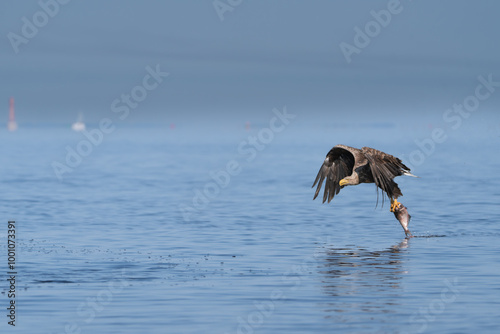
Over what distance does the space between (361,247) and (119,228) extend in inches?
318

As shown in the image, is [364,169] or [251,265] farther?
[364,169]

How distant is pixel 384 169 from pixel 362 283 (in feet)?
17.4

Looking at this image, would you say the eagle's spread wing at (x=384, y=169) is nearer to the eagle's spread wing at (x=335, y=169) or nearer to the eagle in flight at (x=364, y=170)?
the eagle in flight at (x=364, y=170)

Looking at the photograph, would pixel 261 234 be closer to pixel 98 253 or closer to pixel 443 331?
pixel 98 253

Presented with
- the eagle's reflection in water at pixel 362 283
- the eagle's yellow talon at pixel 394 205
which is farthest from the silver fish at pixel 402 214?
the eagle's reflection in water at pixel 362 283

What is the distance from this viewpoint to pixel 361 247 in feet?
77.1

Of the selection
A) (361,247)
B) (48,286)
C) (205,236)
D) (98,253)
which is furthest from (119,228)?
(48,286)

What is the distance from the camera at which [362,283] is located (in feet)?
58.2

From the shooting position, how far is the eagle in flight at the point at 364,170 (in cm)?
2242

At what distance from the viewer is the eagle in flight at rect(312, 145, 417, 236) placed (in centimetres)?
2242

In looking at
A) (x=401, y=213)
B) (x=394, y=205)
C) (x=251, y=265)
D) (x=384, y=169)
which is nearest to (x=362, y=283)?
(x=251, y=265)

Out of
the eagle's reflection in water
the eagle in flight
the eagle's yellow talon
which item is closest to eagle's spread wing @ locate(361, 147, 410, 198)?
the eagle in flight

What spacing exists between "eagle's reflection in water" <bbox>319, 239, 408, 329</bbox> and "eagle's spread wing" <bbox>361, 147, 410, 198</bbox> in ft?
5.11

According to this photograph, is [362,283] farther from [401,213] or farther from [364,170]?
[401,213]
